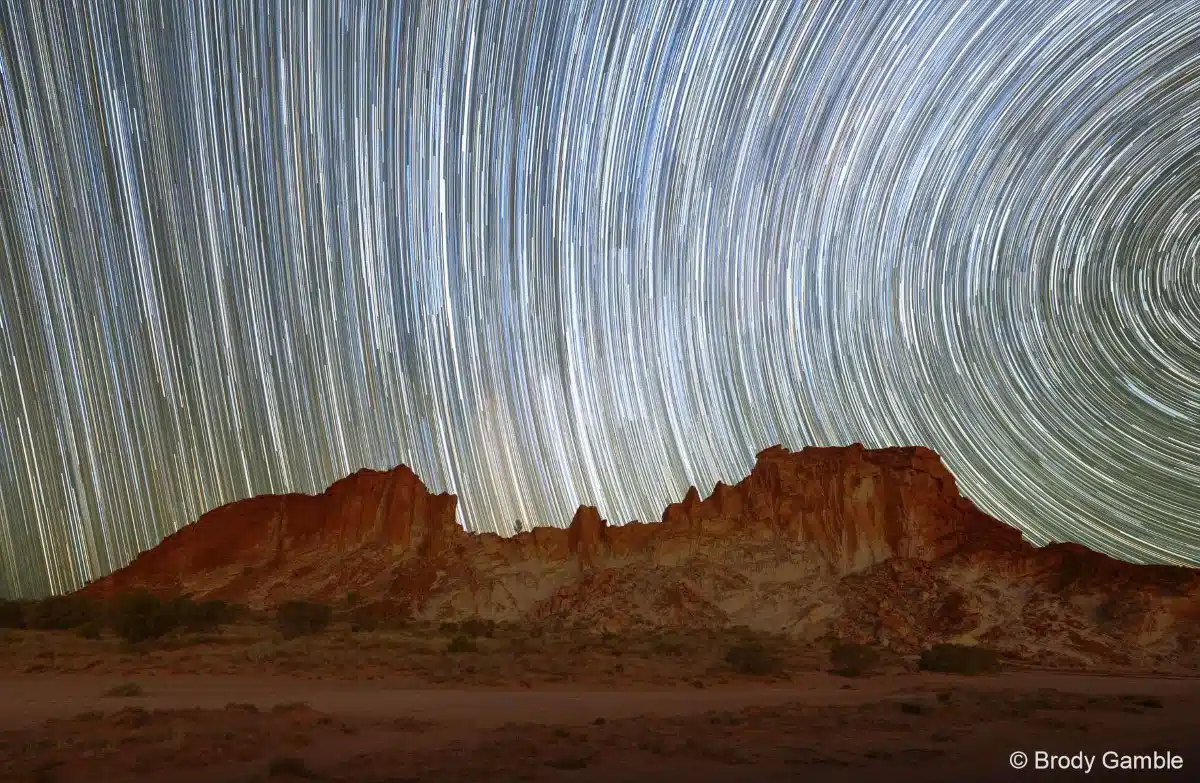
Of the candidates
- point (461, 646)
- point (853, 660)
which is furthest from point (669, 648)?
point (461, 646)

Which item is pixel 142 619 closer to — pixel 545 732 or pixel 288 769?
pixel 545 732

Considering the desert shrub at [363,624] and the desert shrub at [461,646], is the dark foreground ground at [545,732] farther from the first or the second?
the desert shrub at [363,624]

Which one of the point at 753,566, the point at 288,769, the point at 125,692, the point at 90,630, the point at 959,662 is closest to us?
the point at 288,769

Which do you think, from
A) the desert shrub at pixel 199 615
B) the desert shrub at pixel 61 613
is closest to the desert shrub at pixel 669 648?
the desert shrub at pixel 199 615

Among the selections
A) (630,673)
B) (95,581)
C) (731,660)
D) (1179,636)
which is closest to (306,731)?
(630,673)

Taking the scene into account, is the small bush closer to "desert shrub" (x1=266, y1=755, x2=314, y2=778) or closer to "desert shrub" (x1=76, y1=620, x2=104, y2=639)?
"desert shrub" (x1=266, y1=755, x2=314, y2=778)

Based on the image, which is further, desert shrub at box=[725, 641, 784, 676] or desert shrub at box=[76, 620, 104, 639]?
desert shrub at box=[76, 620, 104, 639]

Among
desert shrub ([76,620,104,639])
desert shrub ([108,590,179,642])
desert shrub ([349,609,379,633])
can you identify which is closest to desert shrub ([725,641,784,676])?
desert shrub ([349,609,379,633])
